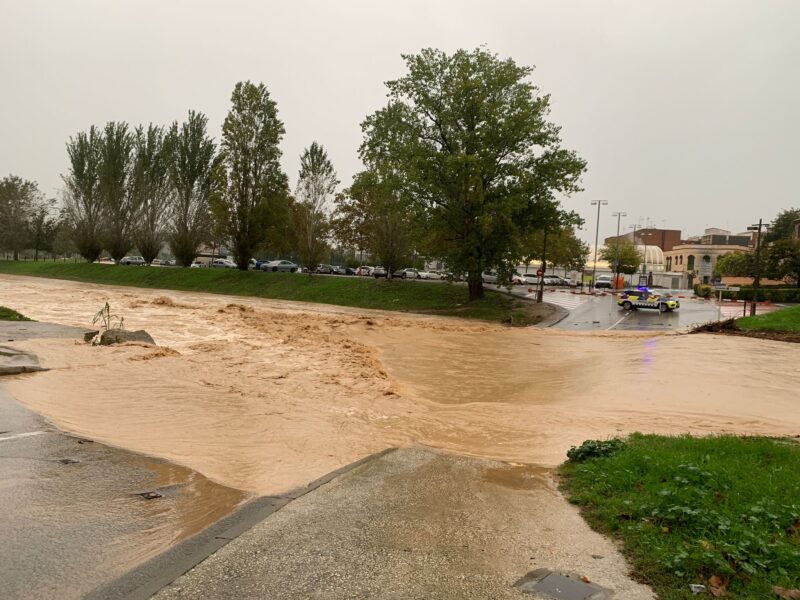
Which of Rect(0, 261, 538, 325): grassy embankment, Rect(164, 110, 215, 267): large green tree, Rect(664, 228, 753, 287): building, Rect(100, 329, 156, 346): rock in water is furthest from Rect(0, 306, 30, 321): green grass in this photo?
Rect(664, 228, 753, 287): building

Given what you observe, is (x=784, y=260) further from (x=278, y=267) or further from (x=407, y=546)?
(x=407, y=546)

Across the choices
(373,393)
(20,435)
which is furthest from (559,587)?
(373,393)

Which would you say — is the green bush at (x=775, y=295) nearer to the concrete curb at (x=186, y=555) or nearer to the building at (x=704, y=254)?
the concrete curb at (x=186, y=555)

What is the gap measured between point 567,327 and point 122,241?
60.1 meters

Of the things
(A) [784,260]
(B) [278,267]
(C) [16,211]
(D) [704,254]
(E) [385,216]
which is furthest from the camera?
(D) [704,254]

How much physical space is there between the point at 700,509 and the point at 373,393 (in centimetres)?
954

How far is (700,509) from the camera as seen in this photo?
196 inches

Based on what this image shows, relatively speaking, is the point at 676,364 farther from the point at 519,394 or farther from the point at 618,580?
the point at 618,580

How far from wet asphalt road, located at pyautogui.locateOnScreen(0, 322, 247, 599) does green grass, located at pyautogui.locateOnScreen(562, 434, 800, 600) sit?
12.3ft

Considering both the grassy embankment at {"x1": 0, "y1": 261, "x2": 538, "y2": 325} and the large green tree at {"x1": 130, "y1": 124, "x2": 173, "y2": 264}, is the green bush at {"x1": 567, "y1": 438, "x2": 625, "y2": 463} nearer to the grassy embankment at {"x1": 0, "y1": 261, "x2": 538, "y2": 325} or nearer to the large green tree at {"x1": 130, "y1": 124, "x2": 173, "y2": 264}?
the grassy embankment at {"x1": 0, "y1": 261, "x2": 538, "y2": 325}

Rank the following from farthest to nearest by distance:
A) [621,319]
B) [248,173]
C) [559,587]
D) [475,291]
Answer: [248,173] → [475,291] → [621,319] → [559,587]

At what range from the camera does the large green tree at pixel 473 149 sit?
127 feet

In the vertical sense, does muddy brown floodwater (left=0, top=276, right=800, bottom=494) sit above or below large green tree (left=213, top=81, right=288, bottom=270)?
below

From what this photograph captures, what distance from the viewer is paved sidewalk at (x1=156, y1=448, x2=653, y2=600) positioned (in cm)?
399
